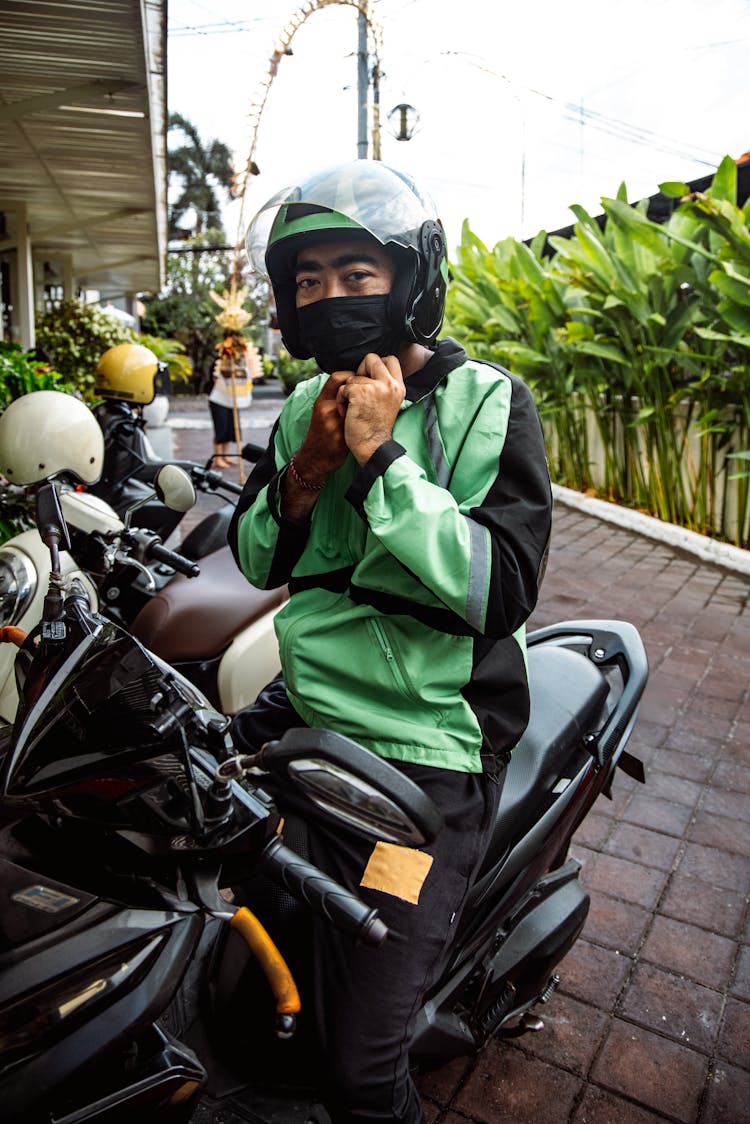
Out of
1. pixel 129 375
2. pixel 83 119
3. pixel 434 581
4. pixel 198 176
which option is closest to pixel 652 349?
pixel 129 375

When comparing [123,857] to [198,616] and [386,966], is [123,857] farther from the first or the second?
[198,616]

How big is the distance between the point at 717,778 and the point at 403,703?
2.59m

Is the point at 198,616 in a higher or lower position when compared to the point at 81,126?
lower

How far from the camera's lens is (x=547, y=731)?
6.16 feet

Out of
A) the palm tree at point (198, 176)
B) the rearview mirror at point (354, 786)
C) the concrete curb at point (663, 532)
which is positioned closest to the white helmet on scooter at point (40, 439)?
the rearview mirror at point (354, 786)

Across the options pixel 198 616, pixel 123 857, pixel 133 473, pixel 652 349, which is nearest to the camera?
pixel 123 857

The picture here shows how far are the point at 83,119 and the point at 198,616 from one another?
237 inches

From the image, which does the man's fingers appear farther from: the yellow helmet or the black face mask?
the yellow helmet

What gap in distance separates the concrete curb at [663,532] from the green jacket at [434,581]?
18.7 ft

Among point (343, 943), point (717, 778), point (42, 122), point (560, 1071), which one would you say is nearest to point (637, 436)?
point (717, 778)

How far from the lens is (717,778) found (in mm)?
3666

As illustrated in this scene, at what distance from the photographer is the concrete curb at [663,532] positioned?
6.84m

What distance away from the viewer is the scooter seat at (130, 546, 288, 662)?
3055 millimetres

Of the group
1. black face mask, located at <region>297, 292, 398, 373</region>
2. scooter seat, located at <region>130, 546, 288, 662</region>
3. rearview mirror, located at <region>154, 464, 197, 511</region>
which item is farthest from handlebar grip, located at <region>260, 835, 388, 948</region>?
scooter seat, located at <region>130, 546, 288, 662</region>
